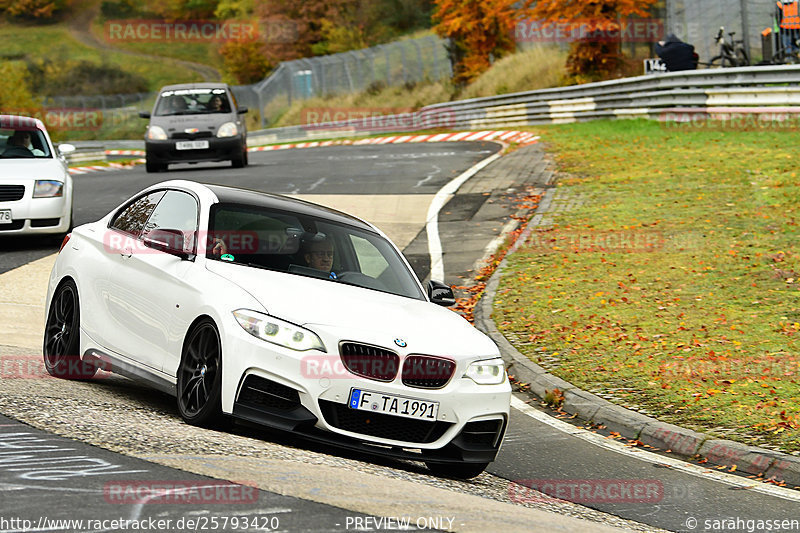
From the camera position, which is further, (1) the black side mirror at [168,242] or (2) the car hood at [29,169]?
(2) the car hood at [29,169]

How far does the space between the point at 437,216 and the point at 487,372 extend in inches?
485

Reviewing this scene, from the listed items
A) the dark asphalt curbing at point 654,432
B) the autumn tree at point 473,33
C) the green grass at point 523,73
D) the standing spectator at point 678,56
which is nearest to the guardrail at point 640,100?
the standing spectator at point 678,56

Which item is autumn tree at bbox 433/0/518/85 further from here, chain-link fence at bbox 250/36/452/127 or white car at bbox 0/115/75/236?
white car at bbox 0/115/75/236

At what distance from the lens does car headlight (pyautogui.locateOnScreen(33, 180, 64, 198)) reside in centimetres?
1523

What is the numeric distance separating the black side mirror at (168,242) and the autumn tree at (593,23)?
110ft

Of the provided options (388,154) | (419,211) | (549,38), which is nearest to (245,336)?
(419,211)

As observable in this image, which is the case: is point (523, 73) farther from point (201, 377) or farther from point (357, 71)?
point (201, 377)

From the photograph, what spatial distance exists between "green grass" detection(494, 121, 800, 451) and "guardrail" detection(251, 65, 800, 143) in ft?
11.0

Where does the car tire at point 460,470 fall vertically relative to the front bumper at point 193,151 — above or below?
below

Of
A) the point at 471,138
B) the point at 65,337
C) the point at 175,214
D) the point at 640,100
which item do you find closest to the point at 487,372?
the point at 175,214

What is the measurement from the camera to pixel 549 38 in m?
52.7

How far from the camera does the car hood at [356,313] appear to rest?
6.61 metres

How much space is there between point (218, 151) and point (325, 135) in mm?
28816

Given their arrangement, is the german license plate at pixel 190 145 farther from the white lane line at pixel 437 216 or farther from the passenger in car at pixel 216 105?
the white lane line at pixel 437 216
